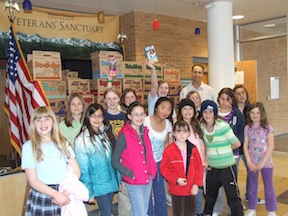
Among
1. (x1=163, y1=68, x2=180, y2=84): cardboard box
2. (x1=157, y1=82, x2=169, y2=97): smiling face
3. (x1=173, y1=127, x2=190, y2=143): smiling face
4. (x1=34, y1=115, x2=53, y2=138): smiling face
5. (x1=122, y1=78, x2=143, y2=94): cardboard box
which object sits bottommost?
(x1=173, y1=127, x2=190, y2=143): smiling face

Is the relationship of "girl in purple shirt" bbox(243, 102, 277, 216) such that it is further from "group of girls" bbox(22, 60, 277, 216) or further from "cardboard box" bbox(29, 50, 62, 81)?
"cardboard box" bbox(29, 50, 62, 81)

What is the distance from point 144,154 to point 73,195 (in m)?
0.67

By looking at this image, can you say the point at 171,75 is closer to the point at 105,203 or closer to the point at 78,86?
A: the point at 78,86

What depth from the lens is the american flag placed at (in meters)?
3.74

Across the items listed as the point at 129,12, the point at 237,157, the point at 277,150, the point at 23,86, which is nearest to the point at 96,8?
the point at 129,12

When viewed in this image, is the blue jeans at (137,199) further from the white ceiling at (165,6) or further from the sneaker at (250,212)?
the white ceiling at (165,6)

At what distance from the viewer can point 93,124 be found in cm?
251

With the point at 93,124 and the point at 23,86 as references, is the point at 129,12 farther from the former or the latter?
the point at 93,124

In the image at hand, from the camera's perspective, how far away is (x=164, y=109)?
279 cm

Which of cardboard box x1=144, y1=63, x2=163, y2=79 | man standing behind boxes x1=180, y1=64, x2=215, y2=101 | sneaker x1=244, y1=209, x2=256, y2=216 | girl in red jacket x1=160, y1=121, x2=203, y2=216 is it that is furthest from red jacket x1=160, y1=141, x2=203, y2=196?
cardboard box x1=144, y1=63, x2=163, y2=79

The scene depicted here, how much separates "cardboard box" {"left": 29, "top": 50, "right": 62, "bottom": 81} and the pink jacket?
2.56 m

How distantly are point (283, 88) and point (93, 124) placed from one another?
6.77 meters

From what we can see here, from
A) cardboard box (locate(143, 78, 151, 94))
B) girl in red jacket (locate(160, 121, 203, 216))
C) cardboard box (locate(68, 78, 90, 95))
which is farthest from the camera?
cardboard box (locate(143, 78, 151, 94))

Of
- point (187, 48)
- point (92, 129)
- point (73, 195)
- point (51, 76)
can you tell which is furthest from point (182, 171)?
point (187, 48)
